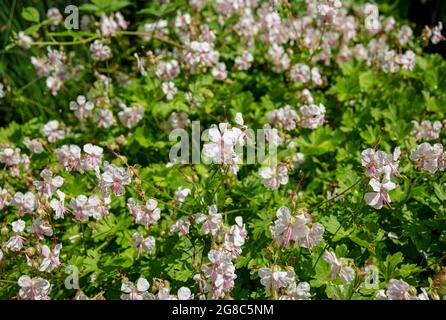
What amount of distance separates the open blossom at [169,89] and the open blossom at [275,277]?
5.40 feet

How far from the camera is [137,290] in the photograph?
7.34 feet

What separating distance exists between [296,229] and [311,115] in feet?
3.48

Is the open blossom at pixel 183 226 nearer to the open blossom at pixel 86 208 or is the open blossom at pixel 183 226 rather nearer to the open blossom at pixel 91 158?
the open blossom at pixel 86 208

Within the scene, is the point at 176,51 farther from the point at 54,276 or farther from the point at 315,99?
the point at 54,276

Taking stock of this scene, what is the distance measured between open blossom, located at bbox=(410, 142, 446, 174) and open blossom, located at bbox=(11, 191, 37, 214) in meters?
1.76

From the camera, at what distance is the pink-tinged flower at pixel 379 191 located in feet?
7.24

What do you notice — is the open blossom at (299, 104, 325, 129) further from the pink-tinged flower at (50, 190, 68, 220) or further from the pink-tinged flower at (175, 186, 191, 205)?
the pink-tinged flower at (50, 190, 68, 220)

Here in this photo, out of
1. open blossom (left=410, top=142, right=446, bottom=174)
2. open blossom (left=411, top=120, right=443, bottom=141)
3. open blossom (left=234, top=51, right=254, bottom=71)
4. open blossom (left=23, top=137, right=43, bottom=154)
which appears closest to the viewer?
open blossom (left=410, top=142, right=446, bottom=174)

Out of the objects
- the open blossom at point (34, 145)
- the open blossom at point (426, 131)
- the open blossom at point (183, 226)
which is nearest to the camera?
the open blossom at point (183, 226)

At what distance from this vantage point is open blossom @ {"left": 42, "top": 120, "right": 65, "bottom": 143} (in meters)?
3.45

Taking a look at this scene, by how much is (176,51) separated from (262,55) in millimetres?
660

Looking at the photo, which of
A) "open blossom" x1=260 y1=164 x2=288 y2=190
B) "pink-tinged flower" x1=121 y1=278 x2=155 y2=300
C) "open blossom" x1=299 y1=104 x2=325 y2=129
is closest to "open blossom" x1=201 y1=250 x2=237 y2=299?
"pink-tinged flower" x1=121 y1=278 x2=155 y2=300

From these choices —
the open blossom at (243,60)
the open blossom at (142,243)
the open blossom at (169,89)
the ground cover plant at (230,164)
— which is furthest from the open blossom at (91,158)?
the open blossom at (243,60)
